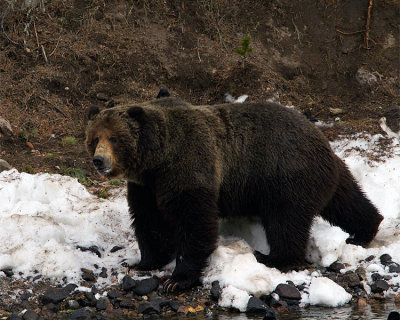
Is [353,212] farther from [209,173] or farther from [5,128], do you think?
[5,128]

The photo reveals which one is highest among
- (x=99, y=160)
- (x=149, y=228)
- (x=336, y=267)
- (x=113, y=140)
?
(x=113, y=140)

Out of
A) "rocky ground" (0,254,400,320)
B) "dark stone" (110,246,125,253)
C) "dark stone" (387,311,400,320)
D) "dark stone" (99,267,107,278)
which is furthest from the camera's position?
"dark stone" (110,246,125,253)

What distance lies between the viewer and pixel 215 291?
257 inches

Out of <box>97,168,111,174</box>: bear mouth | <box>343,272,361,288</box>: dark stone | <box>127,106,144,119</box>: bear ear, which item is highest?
<box>127,106,144,119</box>: bear ear

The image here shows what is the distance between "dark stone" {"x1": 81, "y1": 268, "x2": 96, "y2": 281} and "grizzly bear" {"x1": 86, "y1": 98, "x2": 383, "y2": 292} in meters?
0.64

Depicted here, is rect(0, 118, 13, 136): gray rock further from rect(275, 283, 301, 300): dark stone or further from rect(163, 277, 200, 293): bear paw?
rect(275, 283, 301, 300): dark stone

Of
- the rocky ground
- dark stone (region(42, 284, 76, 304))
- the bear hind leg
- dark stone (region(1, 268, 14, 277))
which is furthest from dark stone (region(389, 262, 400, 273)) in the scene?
dark stone (region(1, 268, 14, 277))

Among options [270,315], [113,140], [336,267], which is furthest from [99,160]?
[336,267]

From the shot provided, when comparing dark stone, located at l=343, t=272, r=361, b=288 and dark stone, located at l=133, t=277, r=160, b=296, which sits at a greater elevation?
dark stone, located at l=343, t=272, r=361, b=288

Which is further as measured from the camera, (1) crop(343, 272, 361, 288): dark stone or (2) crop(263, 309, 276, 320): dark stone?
(1) crop(343, 272, 361, 288): dark stone

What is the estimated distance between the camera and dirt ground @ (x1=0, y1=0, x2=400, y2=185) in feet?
38.1

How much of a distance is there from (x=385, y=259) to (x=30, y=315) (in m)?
4.07

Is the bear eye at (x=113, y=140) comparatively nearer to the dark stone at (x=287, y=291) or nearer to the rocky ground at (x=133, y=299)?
the rocky ground at (x=133, y=299)

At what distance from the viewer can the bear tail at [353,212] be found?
25.4 ft
